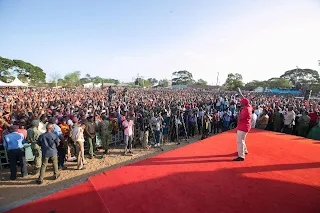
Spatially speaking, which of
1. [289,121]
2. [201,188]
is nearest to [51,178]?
[201,188]

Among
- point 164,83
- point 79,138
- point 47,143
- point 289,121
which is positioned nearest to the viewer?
point 47,143

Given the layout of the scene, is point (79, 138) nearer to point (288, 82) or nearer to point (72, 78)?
point (288, 82)

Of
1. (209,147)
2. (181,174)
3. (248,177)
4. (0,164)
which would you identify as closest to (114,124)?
(0,164)

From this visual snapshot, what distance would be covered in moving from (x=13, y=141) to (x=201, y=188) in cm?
559

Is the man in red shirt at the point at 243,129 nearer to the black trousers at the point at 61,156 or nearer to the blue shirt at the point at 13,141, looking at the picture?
the black trousers at the point at 61,156

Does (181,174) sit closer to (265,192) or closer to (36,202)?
(265,192)

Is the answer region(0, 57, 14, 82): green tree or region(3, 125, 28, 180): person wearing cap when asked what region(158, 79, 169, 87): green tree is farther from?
region(3, 125, 28, 180): person wearing cap

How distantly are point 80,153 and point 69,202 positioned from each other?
374cm

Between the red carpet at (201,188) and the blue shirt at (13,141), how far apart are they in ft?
11.9

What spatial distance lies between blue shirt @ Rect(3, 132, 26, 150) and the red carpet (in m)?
3.64

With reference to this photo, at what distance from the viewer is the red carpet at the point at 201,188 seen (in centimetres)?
217

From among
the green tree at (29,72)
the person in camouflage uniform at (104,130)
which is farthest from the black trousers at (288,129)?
the green tree at (29,72)

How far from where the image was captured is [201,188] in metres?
2.56

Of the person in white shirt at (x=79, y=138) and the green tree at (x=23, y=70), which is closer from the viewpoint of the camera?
the person in white shirt at (x=79, y=138)
